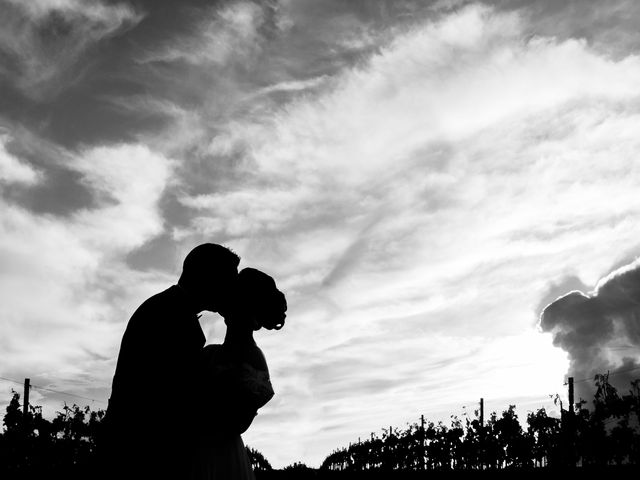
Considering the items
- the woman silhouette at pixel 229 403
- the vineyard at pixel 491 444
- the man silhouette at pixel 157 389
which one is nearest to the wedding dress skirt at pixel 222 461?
the woman silhouette at pixel 229 403

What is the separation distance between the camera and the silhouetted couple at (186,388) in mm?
2590

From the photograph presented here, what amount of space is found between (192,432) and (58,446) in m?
28.0

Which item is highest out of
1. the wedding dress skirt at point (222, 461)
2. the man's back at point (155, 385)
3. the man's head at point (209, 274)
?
the man's head at point (209, 274)

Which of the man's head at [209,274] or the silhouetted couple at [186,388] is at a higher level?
the man's head at [209,274]

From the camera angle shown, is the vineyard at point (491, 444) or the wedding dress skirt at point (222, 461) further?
the vineyard at point (491, 444)

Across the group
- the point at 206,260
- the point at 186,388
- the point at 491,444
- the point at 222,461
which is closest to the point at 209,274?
the point at 206,260

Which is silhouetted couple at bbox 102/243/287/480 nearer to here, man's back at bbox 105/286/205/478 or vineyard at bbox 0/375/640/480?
man's back at bbox 105/286/205/478

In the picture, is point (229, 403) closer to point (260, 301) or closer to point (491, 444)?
point (260, 301)

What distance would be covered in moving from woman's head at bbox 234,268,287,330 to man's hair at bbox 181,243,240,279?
421 millimetres

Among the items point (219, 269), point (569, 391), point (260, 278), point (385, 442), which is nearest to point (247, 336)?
point (260, 278)

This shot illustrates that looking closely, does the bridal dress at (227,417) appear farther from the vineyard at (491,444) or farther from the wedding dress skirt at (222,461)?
the vineyard at (491,444)

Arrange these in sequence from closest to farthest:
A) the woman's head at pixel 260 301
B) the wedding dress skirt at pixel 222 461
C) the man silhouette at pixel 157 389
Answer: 1. the man silhouette at pixel 157 389
2. the wedding dress skirt at pixel 222 461
3. the woman's head at pixel 260 301

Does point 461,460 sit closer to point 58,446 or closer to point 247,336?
point 58,446

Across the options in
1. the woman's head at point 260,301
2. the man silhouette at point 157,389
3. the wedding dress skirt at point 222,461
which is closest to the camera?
the man silhouette at point 157,389
